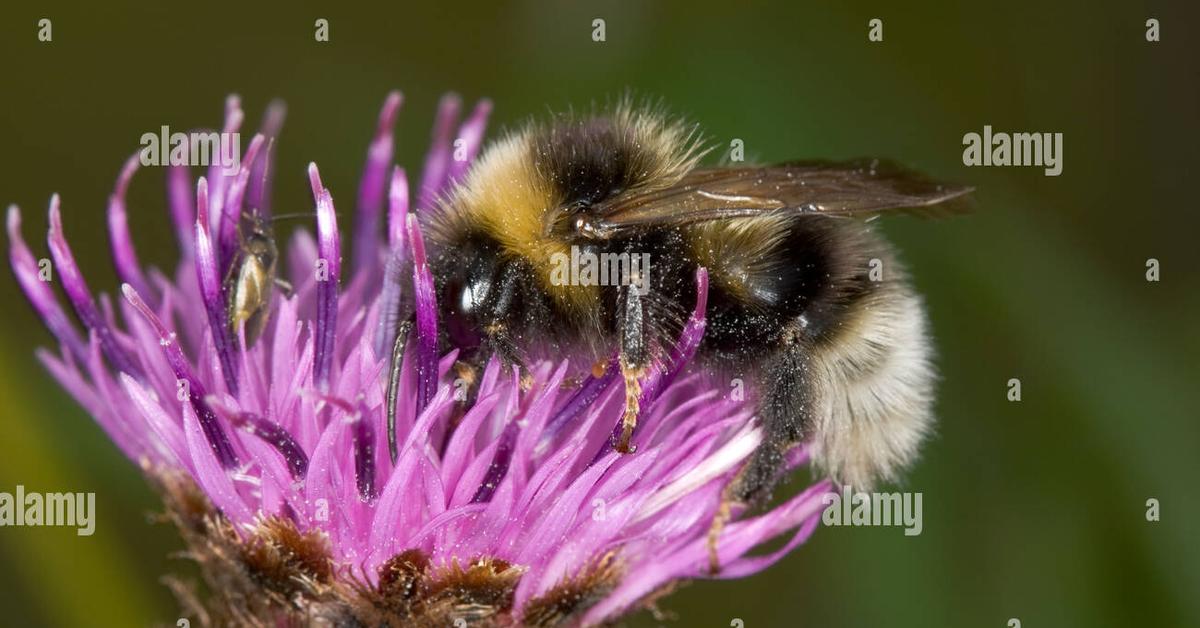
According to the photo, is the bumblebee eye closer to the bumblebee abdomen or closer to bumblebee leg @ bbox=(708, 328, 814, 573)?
the bumblebee abdomen

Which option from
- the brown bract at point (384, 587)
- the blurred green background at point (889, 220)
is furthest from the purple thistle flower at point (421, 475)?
the blurred green background at point (889, 220)

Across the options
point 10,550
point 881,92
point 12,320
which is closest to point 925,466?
point 881,92

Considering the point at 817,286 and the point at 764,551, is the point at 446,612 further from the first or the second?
the point at 764,551

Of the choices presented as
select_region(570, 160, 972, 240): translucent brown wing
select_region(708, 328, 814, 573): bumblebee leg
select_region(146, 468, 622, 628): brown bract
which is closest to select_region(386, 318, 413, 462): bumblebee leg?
select_region(146, 468, 622, 628): brown bract

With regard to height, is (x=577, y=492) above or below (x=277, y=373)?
below

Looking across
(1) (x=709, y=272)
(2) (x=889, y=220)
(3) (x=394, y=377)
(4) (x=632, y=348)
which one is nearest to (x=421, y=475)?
(3) (x=394, y=377)
